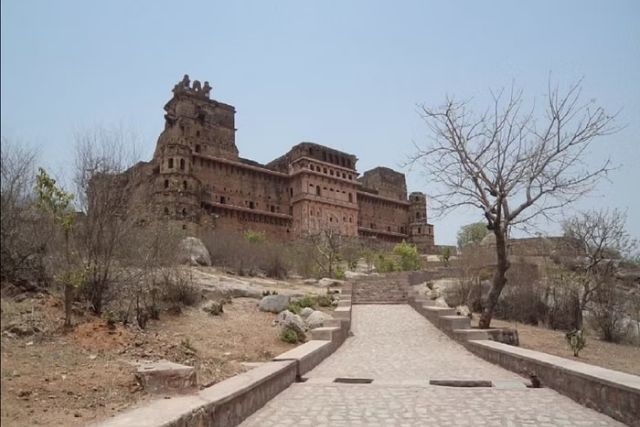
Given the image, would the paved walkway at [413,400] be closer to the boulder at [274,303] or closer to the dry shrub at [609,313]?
the boulder at [274,303]

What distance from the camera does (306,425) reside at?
4.50m

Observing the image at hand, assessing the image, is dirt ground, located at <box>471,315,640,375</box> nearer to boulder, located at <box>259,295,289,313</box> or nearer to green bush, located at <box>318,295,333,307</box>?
green bush, located at <box>318,295,333,307</box>

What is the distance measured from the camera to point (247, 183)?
49500 mm

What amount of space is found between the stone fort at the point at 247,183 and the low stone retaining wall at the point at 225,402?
104ft

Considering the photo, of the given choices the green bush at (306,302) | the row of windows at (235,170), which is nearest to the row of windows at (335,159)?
the row of windows at (235,170)

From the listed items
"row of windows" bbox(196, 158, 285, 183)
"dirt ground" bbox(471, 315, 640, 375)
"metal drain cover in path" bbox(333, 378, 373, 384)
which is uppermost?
"row of windows" bbox(196, 158, 285, 183)

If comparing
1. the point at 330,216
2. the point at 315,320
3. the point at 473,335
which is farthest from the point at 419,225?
the point at 473,335

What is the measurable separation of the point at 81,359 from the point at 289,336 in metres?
6.06

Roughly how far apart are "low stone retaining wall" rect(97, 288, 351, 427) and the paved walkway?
159 millimetres

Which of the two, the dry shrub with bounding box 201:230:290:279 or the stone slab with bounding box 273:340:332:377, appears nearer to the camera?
the stone slab with bounding box 273:340:332:377

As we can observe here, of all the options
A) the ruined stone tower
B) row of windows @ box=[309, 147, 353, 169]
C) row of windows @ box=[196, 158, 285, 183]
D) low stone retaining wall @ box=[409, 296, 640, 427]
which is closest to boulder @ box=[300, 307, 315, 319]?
low stone retaining wall @ box=[409, 296, 640, 427]

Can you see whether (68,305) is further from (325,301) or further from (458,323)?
(325,301)

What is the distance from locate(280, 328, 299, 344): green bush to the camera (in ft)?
36.2

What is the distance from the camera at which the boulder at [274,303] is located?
1466 centimetres
